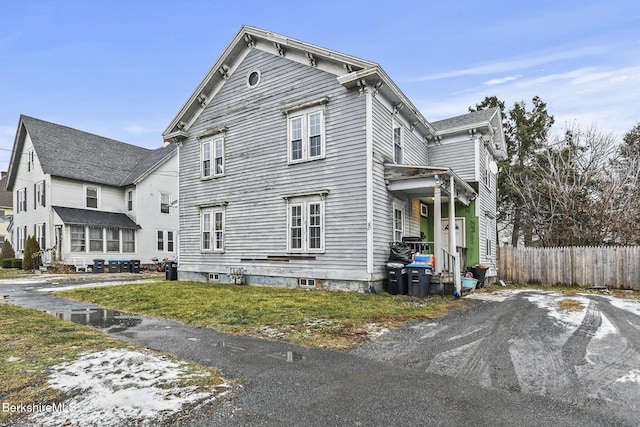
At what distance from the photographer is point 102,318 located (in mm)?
7633

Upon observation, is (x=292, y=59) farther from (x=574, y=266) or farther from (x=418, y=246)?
(x=574, y=266)

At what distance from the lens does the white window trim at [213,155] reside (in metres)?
14.9

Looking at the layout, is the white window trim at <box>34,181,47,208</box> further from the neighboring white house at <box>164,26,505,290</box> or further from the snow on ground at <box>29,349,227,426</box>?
the snow on ground at <box>29,349,227,426</box>

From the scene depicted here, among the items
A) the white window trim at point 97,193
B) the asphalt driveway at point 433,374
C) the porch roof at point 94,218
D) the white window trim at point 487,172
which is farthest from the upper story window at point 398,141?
the white window trim at point 97,193

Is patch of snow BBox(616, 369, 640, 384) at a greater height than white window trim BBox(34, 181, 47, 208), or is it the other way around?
white window trim BBox(34, 181, 47, 208)

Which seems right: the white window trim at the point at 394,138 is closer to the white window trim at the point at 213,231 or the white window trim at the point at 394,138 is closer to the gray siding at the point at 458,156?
the gray siding at the point at 458,156

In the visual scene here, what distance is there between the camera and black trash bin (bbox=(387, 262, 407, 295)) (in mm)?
10641

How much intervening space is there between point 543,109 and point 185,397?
3206 cm

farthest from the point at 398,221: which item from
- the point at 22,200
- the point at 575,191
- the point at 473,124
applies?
the point at 22,200

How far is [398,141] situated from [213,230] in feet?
27.2

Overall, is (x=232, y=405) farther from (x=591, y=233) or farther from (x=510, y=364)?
(x=591, y=233)

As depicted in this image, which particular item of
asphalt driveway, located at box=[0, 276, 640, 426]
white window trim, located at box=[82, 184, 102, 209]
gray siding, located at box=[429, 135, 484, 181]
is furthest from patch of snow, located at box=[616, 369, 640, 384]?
white window trim, located at box=[82, 184, 102, 209]

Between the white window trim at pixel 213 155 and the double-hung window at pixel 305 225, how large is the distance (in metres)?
4.08

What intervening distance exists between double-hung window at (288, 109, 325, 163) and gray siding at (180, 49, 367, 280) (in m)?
0.23
